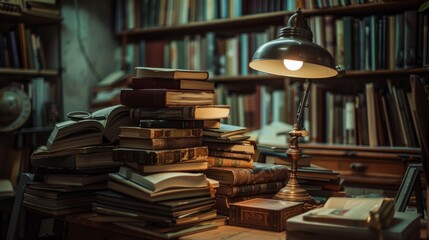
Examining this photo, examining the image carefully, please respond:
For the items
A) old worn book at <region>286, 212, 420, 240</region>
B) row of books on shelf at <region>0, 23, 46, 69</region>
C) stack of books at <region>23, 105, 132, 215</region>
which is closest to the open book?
stack of books at <region>23, 105, 132, 215</region>

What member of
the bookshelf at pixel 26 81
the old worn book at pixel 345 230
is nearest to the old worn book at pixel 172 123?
the old worn book at pixel 345 230

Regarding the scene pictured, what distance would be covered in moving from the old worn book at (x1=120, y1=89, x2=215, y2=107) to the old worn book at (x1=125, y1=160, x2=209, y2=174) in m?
0.19

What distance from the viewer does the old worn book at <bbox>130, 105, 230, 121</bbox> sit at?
4.96 ft

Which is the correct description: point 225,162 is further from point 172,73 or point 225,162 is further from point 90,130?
point 90,130

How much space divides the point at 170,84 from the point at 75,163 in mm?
402

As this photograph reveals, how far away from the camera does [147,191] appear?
4.45ft

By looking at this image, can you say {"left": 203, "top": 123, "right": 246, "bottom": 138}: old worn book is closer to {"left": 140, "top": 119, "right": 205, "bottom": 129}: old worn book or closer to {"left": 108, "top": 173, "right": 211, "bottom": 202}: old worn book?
{"left": 140, "top": 119, "right": 205, "bottom": 129}: old worn book

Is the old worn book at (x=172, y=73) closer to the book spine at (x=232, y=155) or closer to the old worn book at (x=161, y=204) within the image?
the book spine at (x=232, y=155)

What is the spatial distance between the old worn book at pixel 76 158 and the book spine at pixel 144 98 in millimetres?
183

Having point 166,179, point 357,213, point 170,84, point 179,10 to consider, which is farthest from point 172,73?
point 179,10

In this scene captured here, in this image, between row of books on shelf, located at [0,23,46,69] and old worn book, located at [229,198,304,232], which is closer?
old worn book, located at [229,198,304,232]

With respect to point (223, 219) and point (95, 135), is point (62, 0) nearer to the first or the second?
point (95, 135)

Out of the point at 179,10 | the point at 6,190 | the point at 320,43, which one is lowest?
the point at 6,190

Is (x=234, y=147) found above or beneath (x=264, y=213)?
above
